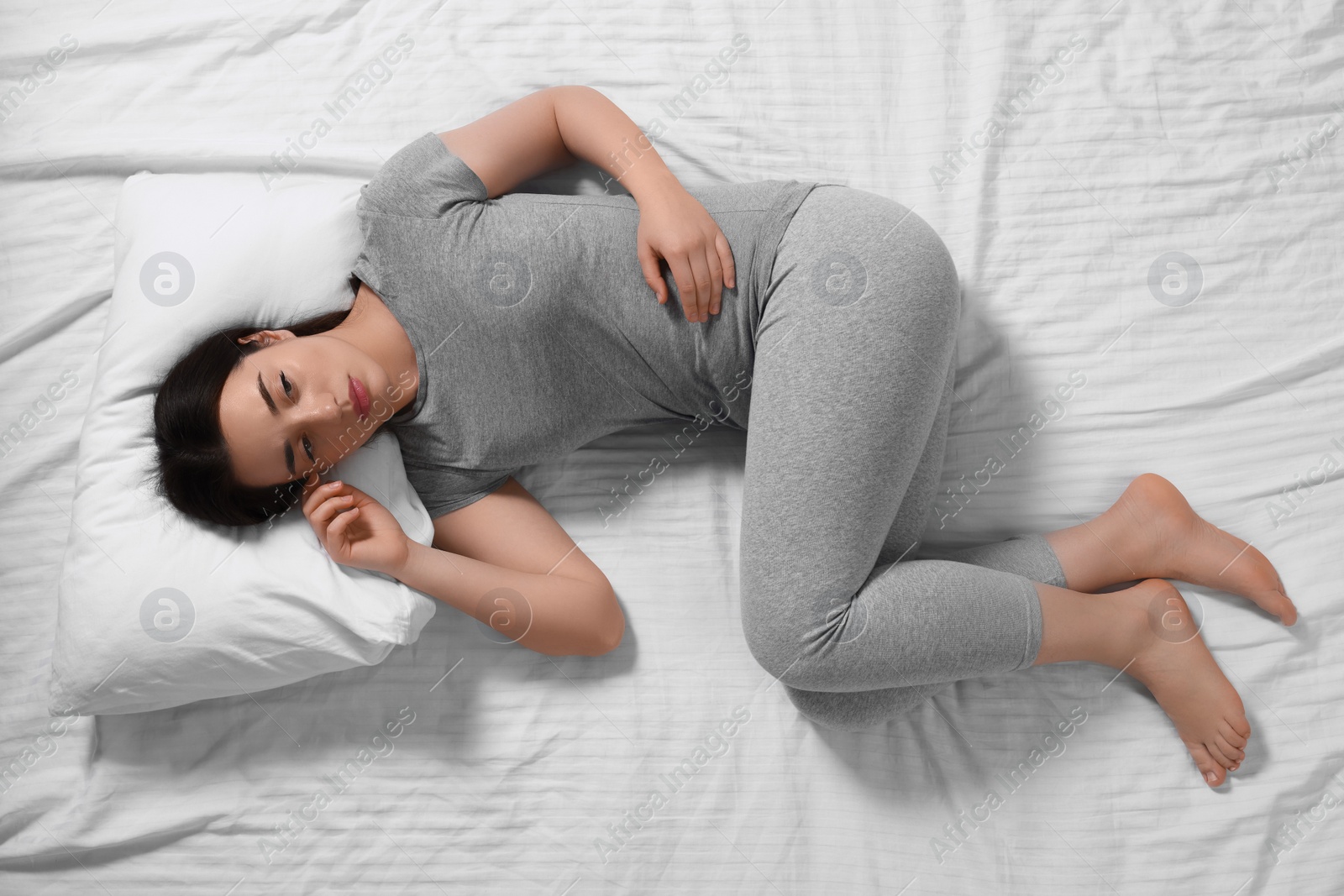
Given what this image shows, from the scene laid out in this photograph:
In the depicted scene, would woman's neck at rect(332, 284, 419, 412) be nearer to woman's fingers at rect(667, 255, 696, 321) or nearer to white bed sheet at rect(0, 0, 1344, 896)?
white bed sheet at rect(0, 0, 1344, 896)

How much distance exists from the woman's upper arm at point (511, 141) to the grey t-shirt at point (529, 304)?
2cm

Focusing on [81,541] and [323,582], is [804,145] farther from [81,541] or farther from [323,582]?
[81,541]

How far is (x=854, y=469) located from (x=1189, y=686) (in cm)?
55

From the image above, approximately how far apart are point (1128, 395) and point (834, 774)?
0.65 meters

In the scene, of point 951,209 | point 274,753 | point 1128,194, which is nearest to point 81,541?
point 274,753

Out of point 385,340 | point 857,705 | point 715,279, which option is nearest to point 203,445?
point 385,340

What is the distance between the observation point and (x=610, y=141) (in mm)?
1129

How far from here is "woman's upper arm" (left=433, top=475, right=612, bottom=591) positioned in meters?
1.17

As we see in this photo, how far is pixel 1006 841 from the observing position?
3.72 feet

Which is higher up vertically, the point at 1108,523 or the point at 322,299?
the point at 322,299

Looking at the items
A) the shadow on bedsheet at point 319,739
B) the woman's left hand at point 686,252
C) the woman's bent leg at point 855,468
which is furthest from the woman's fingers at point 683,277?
the shadow on bedsheet at point 319,739

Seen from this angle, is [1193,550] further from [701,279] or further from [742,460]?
[701,279]

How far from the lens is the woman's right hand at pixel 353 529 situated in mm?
1048

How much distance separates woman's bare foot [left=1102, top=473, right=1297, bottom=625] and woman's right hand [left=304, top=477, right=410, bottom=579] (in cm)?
95
